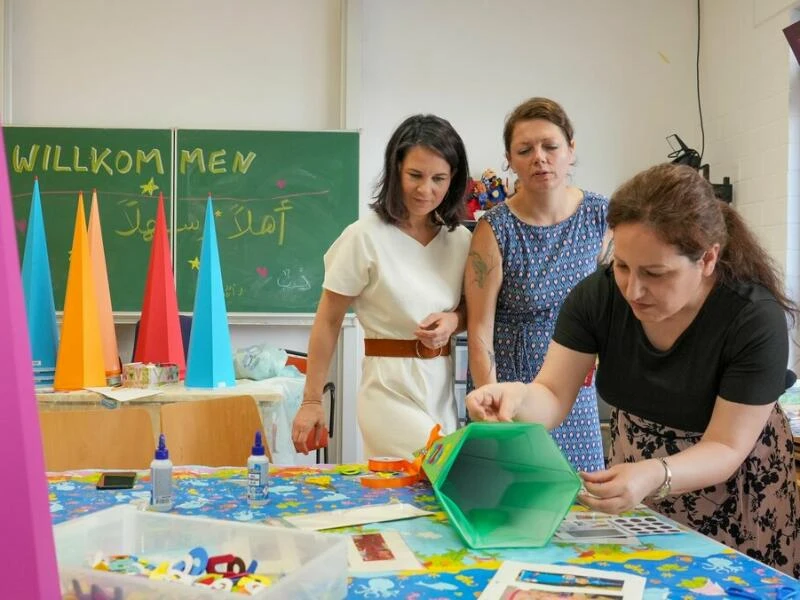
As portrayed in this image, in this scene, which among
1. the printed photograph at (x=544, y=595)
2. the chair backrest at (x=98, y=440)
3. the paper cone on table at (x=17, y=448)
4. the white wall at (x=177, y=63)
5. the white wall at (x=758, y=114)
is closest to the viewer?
the paper cone on table at (x=17, y=448)

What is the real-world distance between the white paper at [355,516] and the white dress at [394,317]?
0.60 metres

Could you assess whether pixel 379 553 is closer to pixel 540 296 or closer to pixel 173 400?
pixel 540 296

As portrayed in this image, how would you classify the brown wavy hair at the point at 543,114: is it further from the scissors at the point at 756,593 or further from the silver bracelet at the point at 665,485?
the scissors at the point at 756,593

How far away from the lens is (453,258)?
2219 millimetres

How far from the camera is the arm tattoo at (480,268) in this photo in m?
2.14

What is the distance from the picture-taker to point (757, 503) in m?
1.53

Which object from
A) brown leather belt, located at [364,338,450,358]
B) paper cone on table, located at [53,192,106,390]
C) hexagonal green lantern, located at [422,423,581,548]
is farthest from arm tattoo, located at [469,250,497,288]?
paper cone on table, located at [53,192,106,390]

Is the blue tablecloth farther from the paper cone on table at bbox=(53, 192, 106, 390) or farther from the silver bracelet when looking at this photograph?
the paper cone on table at bbox=(53, 192, 106, 390)

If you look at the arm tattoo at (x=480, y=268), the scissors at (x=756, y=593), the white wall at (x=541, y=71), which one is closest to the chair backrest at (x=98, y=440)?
the arm tattoo at (x=480, y=268)

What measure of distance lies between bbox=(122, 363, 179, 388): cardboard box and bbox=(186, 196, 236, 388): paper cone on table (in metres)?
0.10

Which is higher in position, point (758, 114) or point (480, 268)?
point (758, 114)

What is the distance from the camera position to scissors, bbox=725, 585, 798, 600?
1063mm

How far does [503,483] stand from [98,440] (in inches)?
42.4

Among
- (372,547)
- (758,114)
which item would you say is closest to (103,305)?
(372,547)
